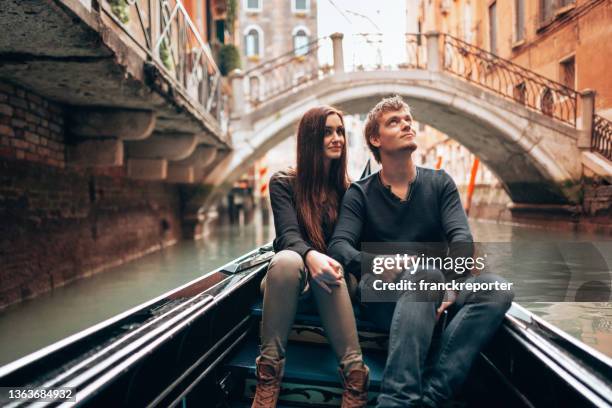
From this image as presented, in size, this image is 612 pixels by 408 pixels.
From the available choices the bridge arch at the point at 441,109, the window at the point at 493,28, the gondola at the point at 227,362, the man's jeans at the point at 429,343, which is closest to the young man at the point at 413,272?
the man's jeans at the point at 429,343

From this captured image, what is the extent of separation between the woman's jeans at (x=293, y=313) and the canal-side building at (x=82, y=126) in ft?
4.84


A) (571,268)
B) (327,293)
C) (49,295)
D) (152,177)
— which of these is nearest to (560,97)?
(571,268)

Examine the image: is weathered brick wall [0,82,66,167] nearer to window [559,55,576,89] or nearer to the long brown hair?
the long brown hair

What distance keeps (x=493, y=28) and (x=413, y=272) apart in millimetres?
10245

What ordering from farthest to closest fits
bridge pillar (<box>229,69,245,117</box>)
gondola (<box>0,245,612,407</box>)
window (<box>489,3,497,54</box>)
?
1. window (<box>489,3,497,54</box>)
2. bridge pillar (<box>229,69,245,117</box>)
3. gondola (<box>0,245,612,407</box>)

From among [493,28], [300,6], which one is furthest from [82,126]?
[300,6]

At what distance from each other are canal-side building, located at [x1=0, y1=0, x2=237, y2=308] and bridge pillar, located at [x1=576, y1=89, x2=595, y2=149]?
4.94 meters

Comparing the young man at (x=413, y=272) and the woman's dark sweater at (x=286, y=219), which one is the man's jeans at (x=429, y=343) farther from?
the woman's dark sweater at (x=286, y=219)

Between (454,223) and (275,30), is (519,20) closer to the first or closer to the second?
(454,223)

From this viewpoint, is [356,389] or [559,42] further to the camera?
[559,42]

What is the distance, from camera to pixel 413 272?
1.40 metres

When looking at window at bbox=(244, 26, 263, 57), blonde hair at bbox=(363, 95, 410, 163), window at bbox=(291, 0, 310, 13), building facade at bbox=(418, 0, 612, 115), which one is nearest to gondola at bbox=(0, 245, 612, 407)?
blonde hair at bbox=(363, 95, 410, 163)

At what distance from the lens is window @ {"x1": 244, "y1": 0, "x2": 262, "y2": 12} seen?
2011cm

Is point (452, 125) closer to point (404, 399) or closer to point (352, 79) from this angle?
point (352, 79)
